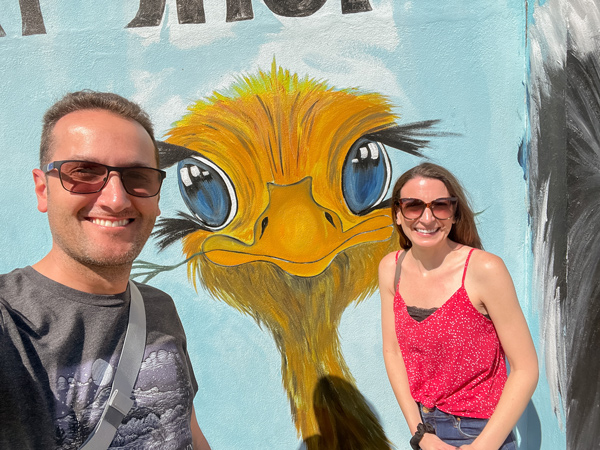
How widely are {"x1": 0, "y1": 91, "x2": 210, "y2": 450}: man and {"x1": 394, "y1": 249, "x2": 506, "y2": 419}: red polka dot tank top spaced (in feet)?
2.98

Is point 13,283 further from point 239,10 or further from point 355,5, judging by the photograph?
point 355,5

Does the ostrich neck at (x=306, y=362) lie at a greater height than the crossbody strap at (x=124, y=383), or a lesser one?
lesser

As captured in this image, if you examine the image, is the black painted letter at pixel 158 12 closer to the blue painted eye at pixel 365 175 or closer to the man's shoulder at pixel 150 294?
the blue painted eye at pixel 365 175

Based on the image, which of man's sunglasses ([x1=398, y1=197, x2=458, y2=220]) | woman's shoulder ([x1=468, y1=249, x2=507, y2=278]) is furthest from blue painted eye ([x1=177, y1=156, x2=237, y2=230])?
woman's shoulder ([x1=468, y1=249, x2=507, y2=278])

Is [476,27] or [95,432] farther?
[476,27]

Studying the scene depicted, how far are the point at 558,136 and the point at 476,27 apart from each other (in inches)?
28.6

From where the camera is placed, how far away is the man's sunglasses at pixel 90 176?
1100mm

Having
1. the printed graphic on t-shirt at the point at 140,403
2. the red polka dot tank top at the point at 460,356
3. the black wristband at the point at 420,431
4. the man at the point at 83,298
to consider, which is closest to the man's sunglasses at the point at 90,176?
the man at the point at 83,298

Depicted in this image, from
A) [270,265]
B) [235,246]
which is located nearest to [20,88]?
[235,246]

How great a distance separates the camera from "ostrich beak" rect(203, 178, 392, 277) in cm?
269

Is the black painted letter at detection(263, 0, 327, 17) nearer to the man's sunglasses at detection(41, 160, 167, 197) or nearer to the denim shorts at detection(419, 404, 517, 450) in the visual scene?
the man's sunglasses at detection(41, 160, 167, 197)

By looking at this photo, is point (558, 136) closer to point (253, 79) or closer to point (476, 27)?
point (476, 27)

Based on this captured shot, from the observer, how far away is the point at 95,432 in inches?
42.2

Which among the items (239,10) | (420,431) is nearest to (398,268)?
(420,431)
